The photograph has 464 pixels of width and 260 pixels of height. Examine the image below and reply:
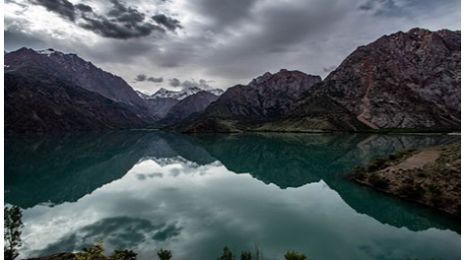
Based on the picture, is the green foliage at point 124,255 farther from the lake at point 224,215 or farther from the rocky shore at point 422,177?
the rocky shore at point 422,177

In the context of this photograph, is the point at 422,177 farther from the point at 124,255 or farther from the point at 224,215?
the point at 124,255

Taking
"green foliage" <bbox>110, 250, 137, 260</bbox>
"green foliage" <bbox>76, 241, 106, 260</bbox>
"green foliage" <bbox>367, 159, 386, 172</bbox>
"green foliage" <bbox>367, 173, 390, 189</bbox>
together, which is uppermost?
"green foliage" <bbox>367, 159, 386, 172</bbox>

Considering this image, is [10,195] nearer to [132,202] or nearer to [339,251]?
[132,202]

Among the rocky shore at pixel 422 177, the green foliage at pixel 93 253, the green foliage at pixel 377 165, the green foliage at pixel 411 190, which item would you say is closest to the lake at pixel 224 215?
the green foliage at pixel 411 190

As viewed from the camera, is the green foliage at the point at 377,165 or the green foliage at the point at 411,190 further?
the green foliage at the point at 377,165

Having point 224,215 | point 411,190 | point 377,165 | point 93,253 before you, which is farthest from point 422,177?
point 93,253

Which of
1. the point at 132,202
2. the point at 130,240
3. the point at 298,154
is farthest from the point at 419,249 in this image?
the point at 298,154

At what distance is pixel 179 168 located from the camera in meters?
150

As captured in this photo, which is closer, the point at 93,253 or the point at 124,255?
the point at 93,253

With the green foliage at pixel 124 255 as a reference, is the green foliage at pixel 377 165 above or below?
above

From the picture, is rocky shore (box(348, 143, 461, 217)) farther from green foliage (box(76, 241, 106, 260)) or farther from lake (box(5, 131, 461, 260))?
green foliage (box(76, 241, 106, 260))

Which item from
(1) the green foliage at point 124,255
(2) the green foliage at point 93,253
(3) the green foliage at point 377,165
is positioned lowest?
(1) the green foliage at point 124,255

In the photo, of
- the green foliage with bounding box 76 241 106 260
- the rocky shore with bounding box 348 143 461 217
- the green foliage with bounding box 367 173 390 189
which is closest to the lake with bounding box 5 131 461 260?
the rocky shore with bounding box 348 143 461 217

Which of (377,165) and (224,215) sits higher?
(377,165)
